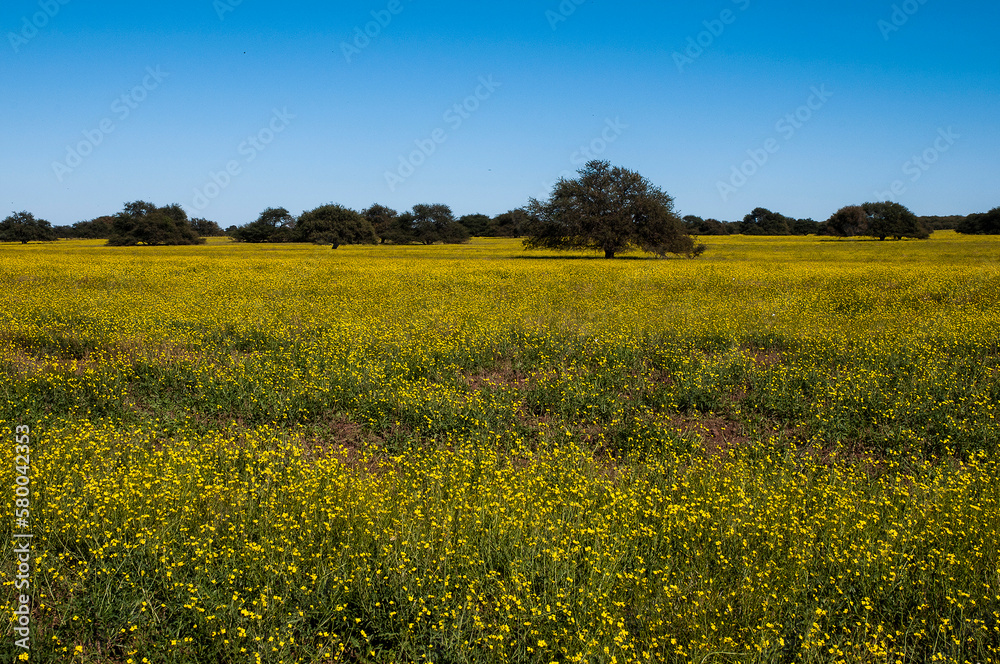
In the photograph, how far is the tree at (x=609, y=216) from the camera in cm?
3697

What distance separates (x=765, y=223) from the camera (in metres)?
91.6

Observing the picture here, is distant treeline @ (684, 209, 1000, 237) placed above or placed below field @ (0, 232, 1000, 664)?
above

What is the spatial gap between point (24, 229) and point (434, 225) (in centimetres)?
5595

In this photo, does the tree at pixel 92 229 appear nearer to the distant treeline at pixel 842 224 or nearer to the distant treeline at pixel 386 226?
the distant treeline at pixel 386 226

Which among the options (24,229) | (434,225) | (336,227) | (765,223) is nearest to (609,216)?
(336,227)

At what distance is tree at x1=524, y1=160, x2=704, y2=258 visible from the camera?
37.0 metres

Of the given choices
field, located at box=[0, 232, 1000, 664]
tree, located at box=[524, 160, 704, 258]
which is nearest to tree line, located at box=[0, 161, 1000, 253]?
tree, located at box=[524, 160, 704, 258]

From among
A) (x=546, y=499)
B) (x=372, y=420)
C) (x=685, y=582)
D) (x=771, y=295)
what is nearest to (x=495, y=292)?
(x=771, y=295)

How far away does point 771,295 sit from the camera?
57.6 ft

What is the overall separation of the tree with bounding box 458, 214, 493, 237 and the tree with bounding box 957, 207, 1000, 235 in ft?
214

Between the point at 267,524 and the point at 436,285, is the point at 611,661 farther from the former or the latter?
the point at 436,285

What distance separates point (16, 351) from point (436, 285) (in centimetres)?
1212

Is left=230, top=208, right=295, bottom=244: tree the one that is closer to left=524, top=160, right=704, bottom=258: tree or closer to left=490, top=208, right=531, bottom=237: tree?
left=490, top=208, right=531, bottom=237: tree

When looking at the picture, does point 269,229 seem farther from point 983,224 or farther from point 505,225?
point 983,224
